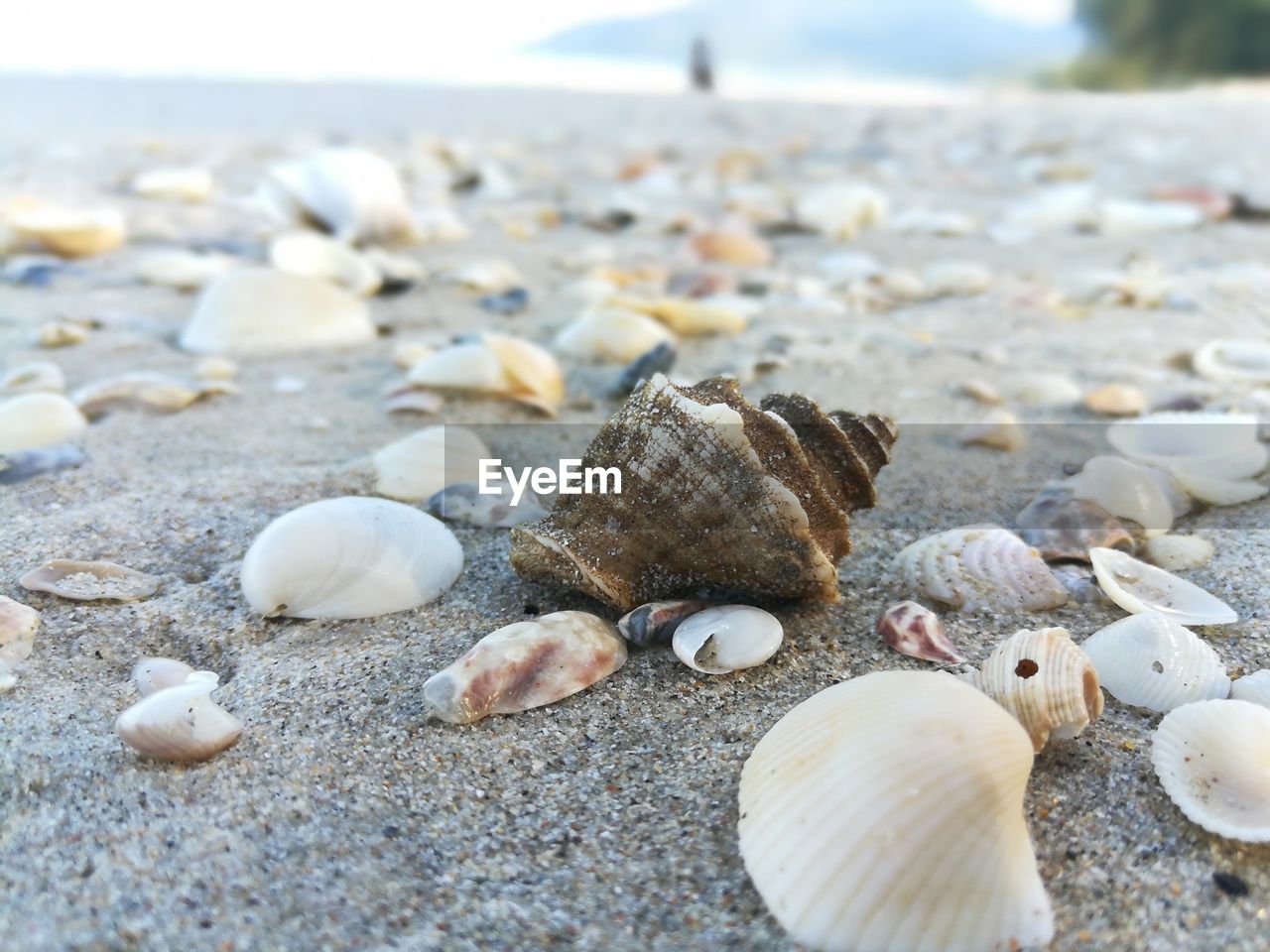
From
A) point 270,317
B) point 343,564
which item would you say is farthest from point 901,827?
point 270,317

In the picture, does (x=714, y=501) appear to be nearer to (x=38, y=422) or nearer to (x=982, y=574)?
(x=982, y=574)

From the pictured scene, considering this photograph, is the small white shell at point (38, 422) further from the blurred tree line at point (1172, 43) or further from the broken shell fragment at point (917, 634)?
the blurred tree line at point (1172, 43)

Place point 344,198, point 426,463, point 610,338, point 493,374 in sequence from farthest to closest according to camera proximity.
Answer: point 344,198 → point 610,338 → point 493,374 → point 426,463

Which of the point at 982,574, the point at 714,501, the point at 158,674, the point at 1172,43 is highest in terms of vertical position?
the point at 1172,43

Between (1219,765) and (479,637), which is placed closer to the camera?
(1219,765)

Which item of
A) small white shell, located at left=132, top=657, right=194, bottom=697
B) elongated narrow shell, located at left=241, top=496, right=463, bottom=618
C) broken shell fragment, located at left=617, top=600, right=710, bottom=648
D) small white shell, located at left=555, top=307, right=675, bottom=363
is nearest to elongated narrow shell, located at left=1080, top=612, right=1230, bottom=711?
broken shell fragment, located at left=617, top=600, right=710, bottom=648

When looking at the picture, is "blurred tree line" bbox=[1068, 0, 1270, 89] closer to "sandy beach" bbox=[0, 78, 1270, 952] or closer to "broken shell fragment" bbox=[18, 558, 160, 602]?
"sandy beach" bbox=[0, 78, 1270, 952]
